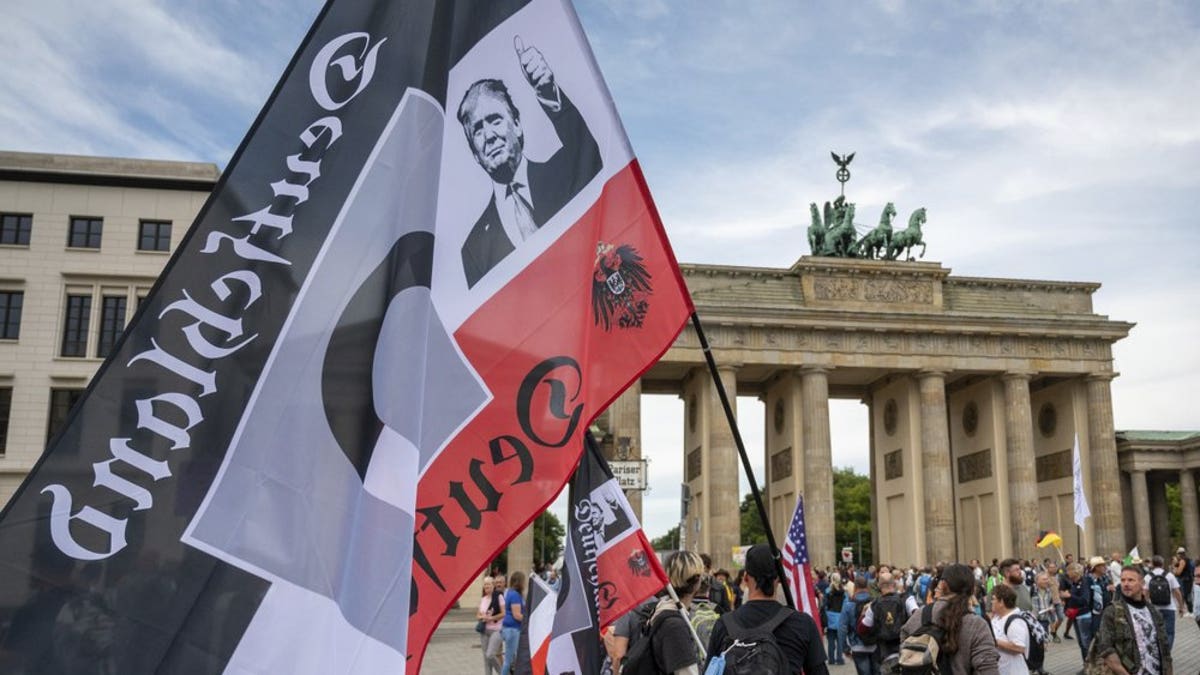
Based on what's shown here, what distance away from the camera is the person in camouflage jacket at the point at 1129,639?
7.33 m

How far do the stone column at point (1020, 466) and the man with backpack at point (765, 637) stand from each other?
5226 cm

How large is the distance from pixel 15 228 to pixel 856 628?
3550 centimetres

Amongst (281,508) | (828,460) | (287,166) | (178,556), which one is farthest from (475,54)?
(828,460)

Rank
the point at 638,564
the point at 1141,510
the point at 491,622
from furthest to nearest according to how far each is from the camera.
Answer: the point at 1141,510 → the point at 491,622 → the point at 638,564

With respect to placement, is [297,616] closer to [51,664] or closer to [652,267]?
[51,664]

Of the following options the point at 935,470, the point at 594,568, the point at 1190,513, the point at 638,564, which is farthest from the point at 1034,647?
the point at 1190,513

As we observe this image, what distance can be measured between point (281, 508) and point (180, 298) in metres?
0.62

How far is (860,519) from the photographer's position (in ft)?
344

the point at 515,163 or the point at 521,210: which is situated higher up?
the point at 515,163

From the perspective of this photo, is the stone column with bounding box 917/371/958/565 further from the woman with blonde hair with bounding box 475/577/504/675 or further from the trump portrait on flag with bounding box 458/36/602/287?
the trump portrait on flag with bounding box 458/36/602/287

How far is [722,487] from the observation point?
2000 inches

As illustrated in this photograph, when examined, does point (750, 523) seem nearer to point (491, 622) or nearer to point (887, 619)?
point (491, 622)

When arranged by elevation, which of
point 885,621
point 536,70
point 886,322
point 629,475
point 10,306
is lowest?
point 885,621

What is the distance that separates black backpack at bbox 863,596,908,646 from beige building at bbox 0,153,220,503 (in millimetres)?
32022
